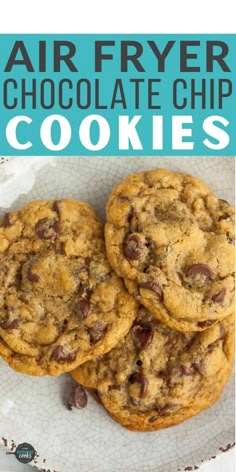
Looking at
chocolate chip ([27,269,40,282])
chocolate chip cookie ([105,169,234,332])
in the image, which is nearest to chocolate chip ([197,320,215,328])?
chocolate chip cookie ([105,169,234,332])

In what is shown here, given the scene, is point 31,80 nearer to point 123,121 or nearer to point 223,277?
point 123,121

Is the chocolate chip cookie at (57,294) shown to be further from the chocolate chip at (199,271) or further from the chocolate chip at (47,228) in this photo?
the chocolate chip at (199,271)

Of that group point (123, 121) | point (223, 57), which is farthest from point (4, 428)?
point (223, 57)

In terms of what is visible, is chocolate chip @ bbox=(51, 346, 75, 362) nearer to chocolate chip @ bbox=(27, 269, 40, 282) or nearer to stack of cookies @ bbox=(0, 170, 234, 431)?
stack of cookies @ bbox=(0, 170, 234, 431)

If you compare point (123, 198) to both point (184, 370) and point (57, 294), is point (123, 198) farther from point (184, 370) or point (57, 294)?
point (184, 370)

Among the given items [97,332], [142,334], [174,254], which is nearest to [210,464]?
[142,334]

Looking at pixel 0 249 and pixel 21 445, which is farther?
pixel 21 445

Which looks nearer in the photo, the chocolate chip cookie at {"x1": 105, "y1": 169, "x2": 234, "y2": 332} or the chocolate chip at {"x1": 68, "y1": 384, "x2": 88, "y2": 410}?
the chocolate chip cookie at {"x1": 105, "y1": 169, "x2": 234, "y2": 332}
